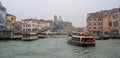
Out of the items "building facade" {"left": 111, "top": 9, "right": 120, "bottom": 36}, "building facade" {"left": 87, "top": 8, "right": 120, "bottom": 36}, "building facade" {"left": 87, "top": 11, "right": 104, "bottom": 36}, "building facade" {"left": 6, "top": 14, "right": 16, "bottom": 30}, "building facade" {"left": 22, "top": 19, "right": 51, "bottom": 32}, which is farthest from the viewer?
"building facade" {"left": 22, "top": 19, "right": 51, "bottom": 32}

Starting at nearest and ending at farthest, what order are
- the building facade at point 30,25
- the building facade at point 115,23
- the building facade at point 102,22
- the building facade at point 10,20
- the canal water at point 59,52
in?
the canal water at point 59,52 < the building facade at point 115,23 < the building facade at point 102,22 < the building facade at point 10,20 < the building facade at point 30,25

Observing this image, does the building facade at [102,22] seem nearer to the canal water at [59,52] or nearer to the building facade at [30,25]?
the building facade at [30,25]

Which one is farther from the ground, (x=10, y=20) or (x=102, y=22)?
(x=10, y=20)

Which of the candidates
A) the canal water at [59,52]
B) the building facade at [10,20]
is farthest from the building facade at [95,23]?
the canal water at [59,52]

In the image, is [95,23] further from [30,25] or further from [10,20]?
[30,25]

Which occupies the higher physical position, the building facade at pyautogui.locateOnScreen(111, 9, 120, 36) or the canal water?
the building facade at pyautogui.locateOnScreen(111, 9, 120, 36)

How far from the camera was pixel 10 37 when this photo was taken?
48406 millimetres

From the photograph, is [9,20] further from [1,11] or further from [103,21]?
[103,21]

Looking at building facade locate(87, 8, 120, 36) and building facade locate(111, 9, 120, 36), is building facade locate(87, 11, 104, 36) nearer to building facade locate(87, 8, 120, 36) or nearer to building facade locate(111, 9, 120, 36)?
building facade locate(87, 8, 120, 36)

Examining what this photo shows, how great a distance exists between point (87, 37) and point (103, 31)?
33338mm

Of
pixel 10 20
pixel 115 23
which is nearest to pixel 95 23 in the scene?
pixel 115 23

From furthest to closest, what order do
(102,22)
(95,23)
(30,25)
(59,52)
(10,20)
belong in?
(30,25)
(95,23)
(102,22)
(10,20)
(59,52)

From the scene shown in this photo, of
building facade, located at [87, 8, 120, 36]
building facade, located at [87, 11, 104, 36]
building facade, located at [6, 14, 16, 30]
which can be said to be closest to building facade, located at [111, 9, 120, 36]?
building facade, located at [87, 8, 120, 36]

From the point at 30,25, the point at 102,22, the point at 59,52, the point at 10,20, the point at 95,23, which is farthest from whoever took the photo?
Result: the point at 30,25
